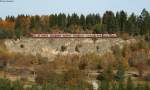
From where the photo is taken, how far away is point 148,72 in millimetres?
68312

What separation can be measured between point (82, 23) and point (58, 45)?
11.5 meters

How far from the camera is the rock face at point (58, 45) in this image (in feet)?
257

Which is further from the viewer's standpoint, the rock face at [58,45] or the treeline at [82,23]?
the treeline at [82,23]

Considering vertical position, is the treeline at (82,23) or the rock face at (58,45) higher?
the treeline at (82,23)

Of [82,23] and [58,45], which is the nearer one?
[58,45]

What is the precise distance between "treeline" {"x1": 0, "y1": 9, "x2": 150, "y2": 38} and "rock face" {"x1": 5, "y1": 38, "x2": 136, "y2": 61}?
9.67ft

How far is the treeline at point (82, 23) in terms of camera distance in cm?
8546

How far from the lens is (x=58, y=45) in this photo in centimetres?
7962

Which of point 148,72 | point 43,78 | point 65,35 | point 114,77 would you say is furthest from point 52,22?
point 43,78

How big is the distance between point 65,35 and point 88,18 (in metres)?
10.4

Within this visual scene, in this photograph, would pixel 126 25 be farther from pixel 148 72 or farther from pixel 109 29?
pixel 148 72

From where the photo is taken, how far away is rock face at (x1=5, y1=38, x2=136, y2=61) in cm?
7831

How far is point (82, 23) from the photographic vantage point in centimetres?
8988

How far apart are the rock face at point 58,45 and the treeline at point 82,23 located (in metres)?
2.95
